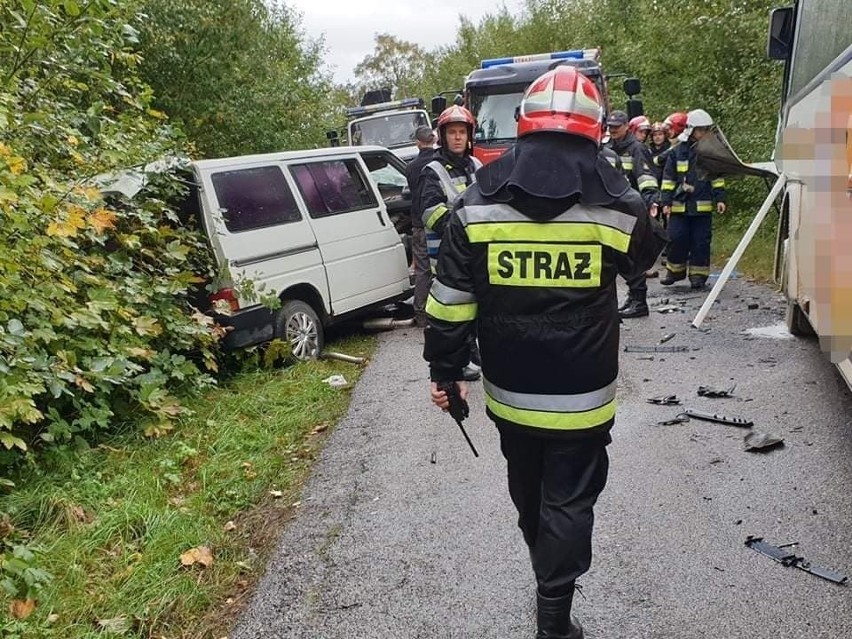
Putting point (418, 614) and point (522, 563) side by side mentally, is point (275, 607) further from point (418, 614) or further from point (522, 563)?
point (522, 563)

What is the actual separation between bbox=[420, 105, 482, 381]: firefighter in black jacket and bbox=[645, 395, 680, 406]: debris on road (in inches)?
50.5

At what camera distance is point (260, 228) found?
20.1 feet

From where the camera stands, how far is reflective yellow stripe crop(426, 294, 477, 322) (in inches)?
99.6

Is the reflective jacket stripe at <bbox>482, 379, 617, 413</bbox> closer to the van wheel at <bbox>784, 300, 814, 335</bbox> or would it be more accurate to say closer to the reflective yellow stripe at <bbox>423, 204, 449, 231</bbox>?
the reflective yellow stripe at <bbox>423, 204, 449, 231</bbox>

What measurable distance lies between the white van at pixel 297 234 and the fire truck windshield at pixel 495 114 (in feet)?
13.9

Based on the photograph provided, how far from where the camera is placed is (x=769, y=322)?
700 centimetres

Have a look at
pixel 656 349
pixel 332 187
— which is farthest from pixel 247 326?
pixel 656 349

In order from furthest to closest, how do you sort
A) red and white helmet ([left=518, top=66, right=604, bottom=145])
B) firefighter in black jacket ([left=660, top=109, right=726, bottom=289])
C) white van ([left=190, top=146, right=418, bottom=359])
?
firefighter in black jacket ([left=660, top=109, right=726, bottom=289])
white van ([left=190, top=146, right=418, bottom=359])
red and white helmet ([left=518, top=66, right=604, bottom=145])

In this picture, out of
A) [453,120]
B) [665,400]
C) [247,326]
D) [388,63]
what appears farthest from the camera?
[388,63]

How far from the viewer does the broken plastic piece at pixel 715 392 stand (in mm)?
5148

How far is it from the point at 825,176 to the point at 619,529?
6.23ft

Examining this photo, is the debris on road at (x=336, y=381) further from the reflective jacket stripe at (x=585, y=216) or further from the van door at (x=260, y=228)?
the reflective jacket stripe at (x=585, y=216)

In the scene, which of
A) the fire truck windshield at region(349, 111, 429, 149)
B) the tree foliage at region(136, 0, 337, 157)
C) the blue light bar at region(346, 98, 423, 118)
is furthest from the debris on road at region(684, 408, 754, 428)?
the blue light bar at region(346, 98, 423, 118)

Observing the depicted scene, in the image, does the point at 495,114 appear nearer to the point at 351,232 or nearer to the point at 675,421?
the point at 351,232
